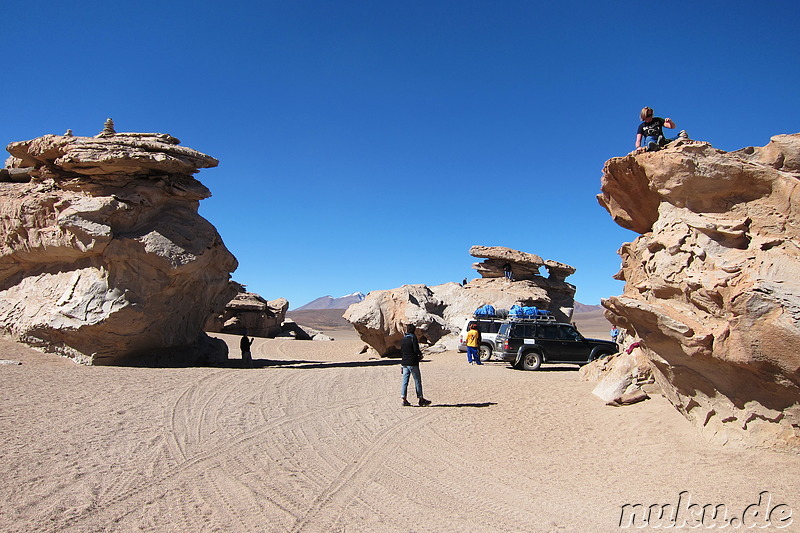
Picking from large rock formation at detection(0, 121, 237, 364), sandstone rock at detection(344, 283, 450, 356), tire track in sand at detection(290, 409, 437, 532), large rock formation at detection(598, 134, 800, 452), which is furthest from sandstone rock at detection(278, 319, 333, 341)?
large rock formation at detection(598, 134, 800, 452)

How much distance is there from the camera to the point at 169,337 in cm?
1576

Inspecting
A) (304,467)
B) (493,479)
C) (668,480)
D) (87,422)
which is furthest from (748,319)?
(87,422)

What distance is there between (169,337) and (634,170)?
14166 mm

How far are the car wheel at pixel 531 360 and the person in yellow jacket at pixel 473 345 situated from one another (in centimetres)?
205

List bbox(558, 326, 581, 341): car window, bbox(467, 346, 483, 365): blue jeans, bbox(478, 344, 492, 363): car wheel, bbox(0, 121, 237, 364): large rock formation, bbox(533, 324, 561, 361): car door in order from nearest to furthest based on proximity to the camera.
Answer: bbox(0, 121, 237, 364): large rock formation → bbox(533, 324, 561, 361): car door → bbox(558, 326, 581, 341): car window → bbox(467, 346, 483, 365): blue jeans → bbox(478, 344, 492, 363): car wheel

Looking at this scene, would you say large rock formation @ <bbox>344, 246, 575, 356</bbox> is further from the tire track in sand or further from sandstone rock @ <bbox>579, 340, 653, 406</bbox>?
the tire track in sand

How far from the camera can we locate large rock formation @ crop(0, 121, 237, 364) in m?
13.9

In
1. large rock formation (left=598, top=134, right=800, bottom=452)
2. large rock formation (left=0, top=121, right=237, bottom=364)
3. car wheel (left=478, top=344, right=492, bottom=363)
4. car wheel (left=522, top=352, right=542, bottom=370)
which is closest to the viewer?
large rock formation (left=598, top=134, right=800, bottom=452)

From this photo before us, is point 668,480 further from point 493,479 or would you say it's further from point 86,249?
point 86,249

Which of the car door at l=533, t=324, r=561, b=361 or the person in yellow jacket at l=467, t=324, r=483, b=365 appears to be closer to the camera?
the car door at l=533, t=324, r=561, b=361

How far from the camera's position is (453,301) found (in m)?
26.1

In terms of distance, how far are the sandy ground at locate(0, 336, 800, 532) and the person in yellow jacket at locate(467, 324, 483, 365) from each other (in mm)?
7524

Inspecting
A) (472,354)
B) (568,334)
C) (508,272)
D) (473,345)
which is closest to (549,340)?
(568,334)

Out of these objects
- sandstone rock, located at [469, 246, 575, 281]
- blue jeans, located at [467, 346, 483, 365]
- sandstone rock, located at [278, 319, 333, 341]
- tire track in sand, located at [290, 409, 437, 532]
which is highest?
sandstone rock, located at [469, 246, 575, 281]
